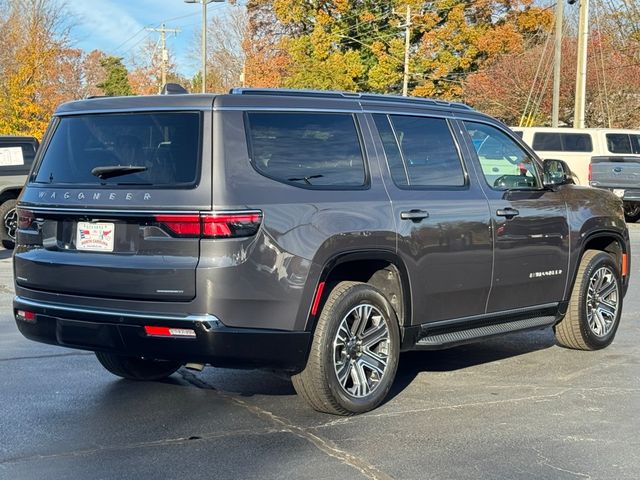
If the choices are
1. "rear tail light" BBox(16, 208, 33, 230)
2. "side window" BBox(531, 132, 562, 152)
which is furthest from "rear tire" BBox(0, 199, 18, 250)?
"side window" BBox(531, 132, 562, 152)

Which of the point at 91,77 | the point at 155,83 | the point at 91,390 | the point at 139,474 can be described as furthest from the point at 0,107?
the point at 155,83

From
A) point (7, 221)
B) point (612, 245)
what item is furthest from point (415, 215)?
point (7, 221)

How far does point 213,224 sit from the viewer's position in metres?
4.70

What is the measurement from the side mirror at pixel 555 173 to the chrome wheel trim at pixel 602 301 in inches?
35.7

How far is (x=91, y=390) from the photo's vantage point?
5.97 metres

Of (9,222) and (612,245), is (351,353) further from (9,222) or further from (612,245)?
(9,222)

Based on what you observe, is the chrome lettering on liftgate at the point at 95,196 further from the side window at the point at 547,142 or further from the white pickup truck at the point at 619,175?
the side window at the point at 547,142

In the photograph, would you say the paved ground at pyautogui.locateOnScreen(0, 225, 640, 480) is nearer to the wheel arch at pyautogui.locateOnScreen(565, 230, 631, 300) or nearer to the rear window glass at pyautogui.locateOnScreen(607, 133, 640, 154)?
the wheel arch at pyautogui.locateOnScreen(565, 230, 631, 300)

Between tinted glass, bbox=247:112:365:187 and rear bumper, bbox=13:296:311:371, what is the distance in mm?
919

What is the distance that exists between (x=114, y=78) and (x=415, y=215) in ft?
231

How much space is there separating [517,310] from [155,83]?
66.2 metres

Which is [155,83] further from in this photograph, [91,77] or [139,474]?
[139,474]

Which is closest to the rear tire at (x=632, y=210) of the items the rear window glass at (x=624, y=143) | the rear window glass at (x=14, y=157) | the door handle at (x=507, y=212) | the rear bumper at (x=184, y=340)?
the rear window glass at (x=624, y=143)

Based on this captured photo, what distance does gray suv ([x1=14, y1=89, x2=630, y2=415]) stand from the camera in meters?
4.79
